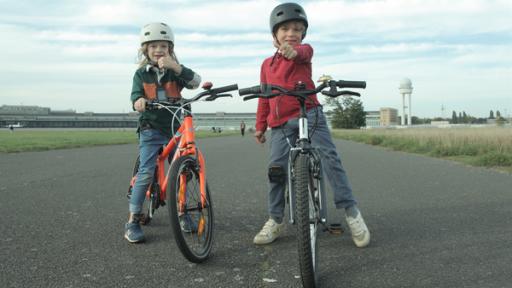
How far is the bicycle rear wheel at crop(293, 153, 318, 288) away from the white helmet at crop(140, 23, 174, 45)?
1.71 metres

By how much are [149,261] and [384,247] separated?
1803 mm

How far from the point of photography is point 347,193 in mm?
3496

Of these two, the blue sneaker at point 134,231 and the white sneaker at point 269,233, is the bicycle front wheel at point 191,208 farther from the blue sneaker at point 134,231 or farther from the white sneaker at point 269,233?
the blue sneaker at point 134,231

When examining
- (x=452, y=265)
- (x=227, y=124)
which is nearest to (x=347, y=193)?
(x=452, y=265)

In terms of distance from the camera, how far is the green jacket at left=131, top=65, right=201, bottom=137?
3.70 m

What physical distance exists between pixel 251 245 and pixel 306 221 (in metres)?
1.18

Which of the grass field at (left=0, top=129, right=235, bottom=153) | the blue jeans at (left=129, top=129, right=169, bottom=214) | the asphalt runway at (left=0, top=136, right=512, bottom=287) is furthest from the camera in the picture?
the grass field at (left=0, top=129, right=235, bottom=153)

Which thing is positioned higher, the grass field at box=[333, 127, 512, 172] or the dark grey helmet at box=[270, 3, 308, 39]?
the dark grey helmet at box=[270, 3, 308, 39]

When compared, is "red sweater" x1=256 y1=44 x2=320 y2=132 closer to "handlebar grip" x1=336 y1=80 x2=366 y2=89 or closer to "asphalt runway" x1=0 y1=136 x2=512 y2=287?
"handlebar grip" x1=336 y1=80 x2=366 y2=89

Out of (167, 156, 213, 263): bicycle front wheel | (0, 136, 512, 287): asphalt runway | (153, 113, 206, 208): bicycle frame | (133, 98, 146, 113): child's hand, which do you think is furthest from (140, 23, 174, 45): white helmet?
(0, 136, 512, 287): asphalt runway

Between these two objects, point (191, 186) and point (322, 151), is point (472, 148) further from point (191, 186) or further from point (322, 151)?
point (191, 186)

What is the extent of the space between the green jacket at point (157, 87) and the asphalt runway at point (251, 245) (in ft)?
3.31

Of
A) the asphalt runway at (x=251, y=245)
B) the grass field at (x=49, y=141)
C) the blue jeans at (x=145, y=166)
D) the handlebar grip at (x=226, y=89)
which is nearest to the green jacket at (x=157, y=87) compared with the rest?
the blue jeans at (x=145, y=166)

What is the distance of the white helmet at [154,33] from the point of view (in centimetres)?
368
